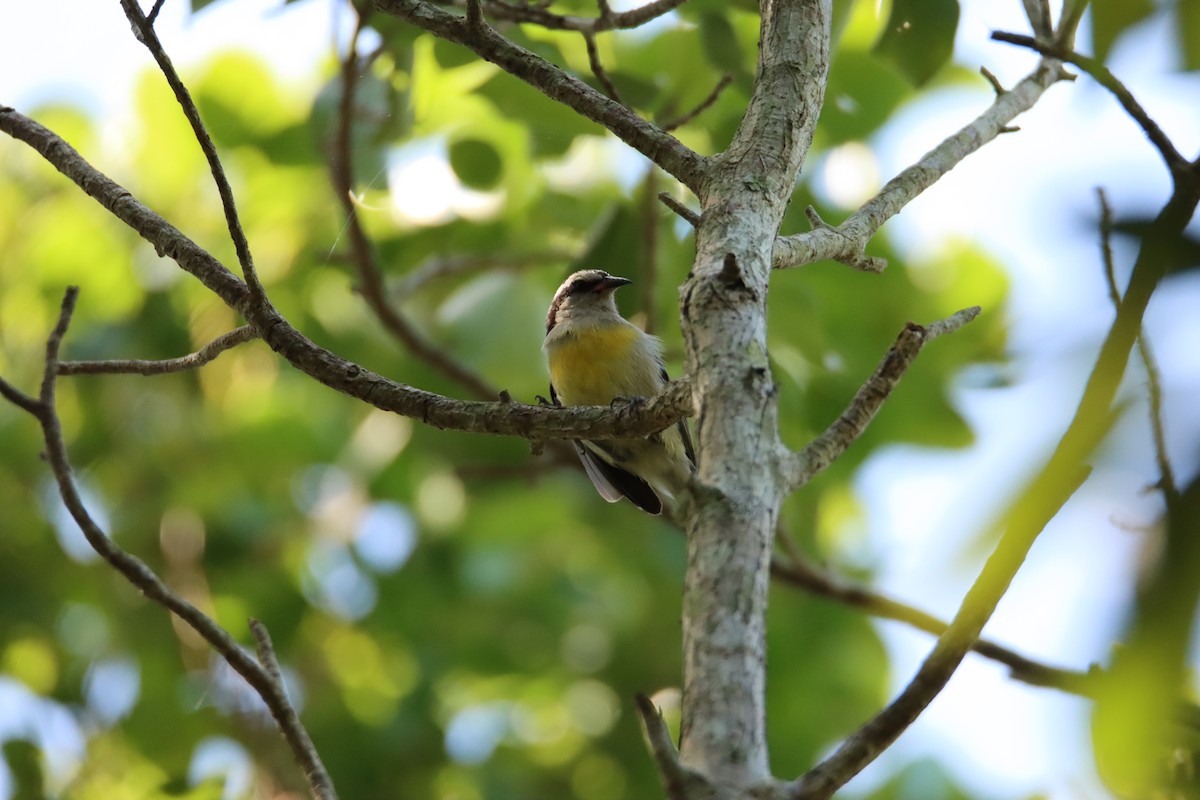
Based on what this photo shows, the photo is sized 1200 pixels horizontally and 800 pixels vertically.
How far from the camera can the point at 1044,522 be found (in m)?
0.95

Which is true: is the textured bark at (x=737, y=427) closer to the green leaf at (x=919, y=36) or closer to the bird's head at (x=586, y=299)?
the green leaf at (x=919, y=36)

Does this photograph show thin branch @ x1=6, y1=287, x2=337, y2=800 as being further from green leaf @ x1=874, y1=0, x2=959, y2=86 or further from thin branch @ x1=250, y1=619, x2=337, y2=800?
green leaf @ x1=874, y1=0, x2=959, y2=86

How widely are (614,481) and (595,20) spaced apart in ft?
10.5

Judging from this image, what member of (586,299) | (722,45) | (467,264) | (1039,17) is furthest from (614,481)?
(1039,17)

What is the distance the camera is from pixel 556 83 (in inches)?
93.4

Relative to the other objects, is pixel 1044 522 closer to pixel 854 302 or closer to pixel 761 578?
pixel 761 578

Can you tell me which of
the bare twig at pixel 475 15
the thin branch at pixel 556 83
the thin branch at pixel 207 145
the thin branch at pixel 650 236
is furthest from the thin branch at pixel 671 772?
the thin branch at pixel 650 236

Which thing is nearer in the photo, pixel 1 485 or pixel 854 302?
pixel 854 302

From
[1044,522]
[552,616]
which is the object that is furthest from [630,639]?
[1044,522]

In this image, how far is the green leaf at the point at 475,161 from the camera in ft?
16.5

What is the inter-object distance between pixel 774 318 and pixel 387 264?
2432 millimetres

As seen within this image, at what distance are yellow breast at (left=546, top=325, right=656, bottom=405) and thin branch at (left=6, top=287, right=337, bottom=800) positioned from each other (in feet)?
10.1

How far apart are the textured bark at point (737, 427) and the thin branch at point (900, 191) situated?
18 centimetres

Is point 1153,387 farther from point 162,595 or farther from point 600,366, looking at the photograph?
point 600,366
